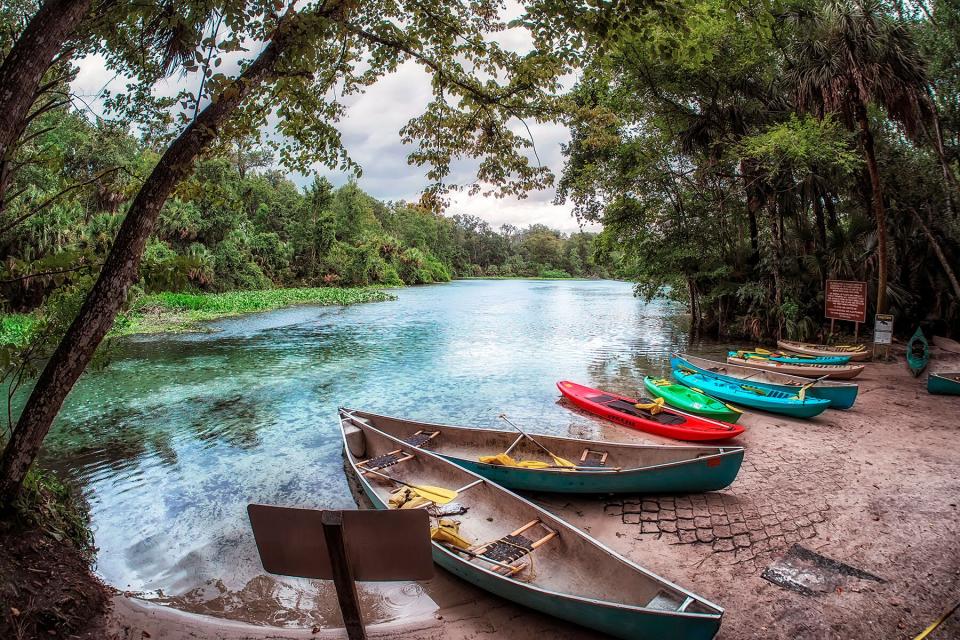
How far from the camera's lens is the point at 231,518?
6.69 m

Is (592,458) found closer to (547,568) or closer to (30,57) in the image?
(547,568)

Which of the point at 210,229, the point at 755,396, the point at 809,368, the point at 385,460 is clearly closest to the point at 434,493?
the point at 385,460

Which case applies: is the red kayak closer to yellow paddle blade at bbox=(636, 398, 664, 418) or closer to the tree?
yellow paddle blade at bbox=(636, 398, 664, 418)

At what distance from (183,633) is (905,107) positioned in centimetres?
1626

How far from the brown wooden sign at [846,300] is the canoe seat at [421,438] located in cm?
1272

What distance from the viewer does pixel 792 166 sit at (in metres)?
14.4

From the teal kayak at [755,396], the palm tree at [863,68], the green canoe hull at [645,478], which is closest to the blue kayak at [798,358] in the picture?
the teal kayak at [755,396]

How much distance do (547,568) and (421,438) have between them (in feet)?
12.2

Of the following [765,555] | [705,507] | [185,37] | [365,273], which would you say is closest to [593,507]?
[705,507]

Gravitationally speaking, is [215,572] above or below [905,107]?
below

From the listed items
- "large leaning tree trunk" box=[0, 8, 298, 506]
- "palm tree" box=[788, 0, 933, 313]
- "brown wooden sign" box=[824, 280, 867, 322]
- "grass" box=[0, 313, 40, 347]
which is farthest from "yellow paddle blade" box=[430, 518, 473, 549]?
"grass" box=[0, 313, 40, 347]

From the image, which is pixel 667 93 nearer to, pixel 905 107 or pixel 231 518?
pixel 905 107

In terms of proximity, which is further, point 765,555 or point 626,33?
point 765,555

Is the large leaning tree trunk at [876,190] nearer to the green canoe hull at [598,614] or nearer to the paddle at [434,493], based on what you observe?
the paddle at [434,493]
